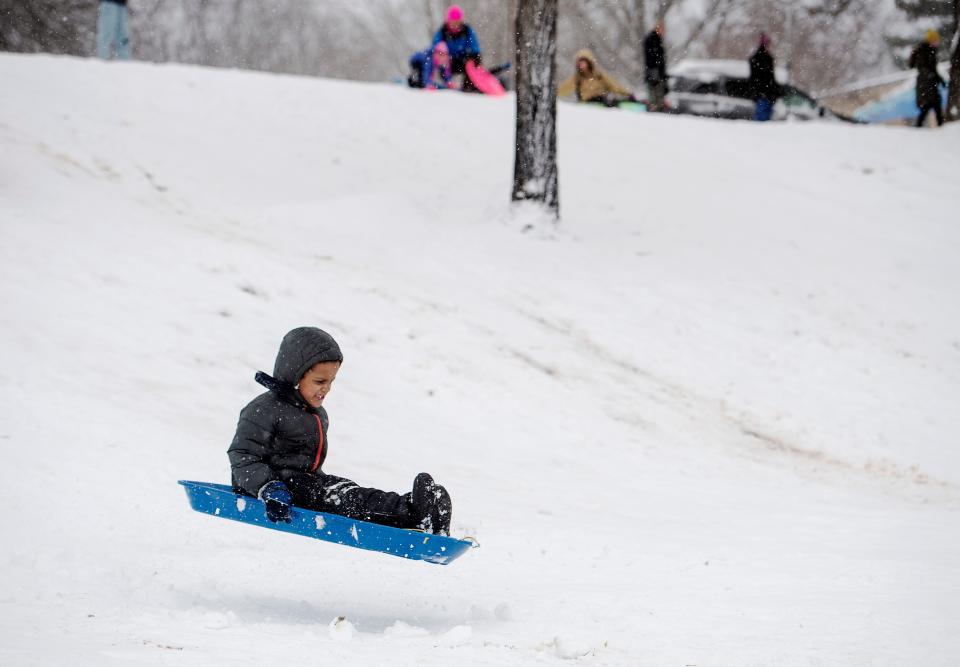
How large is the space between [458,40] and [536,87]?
19.6 feet

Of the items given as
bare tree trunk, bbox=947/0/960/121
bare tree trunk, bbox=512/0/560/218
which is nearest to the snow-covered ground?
bare tree trunk, bbox=512/0/560/218

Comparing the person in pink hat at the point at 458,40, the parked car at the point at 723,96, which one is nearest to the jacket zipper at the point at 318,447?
the person in pink hat at the point at 458,40

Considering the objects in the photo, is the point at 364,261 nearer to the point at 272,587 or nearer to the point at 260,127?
the point at 260,127

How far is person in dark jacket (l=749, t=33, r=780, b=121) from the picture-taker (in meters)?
19.2

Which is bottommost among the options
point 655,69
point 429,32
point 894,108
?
point 655,69

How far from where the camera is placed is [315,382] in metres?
4.27

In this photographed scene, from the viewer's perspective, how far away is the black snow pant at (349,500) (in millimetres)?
4125

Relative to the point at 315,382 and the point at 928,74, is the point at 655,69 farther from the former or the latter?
the point at 315,382

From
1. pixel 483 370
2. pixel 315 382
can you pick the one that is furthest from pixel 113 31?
pixel 315 382

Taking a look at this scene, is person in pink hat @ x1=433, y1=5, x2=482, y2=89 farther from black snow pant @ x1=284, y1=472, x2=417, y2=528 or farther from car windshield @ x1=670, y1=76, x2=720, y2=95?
black snow pant @ x1=284, y1=472, x2=417, y2=528

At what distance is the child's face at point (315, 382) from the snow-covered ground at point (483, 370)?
94 cm

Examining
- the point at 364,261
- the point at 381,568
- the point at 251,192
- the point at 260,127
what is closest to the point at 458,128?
the point at 260,127

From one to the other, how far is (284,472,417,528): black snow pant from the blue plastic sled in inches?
7.1

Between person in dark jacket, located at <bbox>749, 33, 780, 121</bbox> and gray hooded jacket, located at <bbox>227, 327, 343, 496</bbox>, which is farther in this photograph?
person in dark jacket, located at <bbox>749, 33, 780, 121</bbox>
